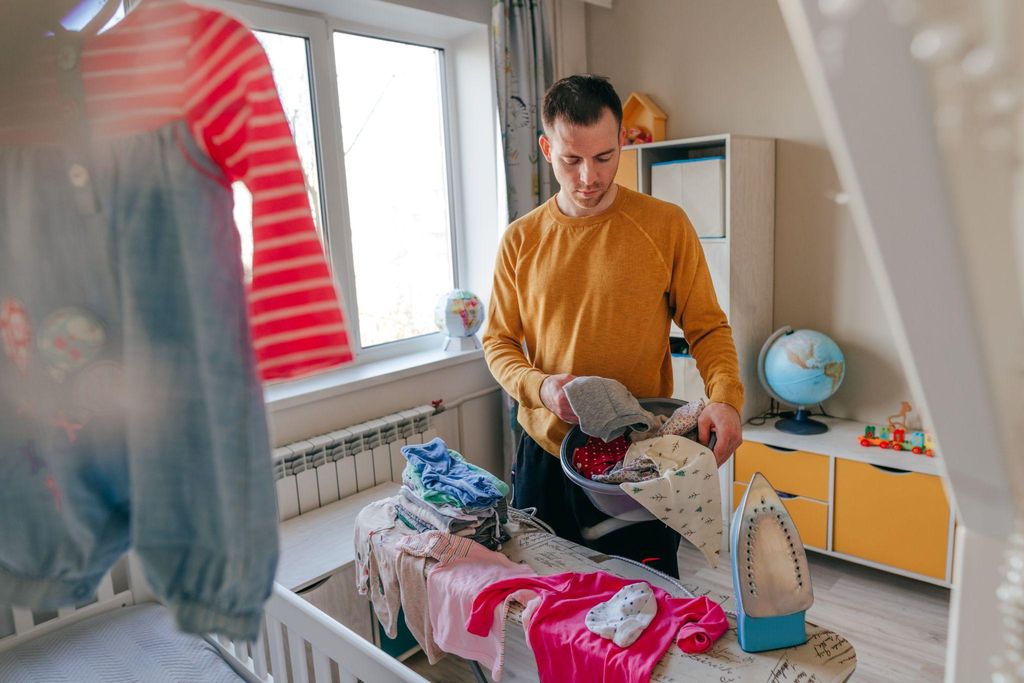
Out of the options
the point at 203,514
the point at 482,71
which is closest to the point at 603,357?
the point at 203,514

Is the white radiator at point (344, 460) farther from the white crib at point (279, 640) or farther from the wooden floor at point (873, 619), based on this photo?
the wooden floor at point (873, 619)

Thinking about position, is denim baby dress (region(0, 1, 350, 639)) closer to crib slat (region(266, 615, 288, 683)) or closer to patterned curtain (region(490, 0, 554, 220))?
crib slat (region(266, 615, 288, 683))

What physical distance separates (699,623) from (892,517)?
136 centimetres

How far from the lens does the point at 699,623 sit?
125cm

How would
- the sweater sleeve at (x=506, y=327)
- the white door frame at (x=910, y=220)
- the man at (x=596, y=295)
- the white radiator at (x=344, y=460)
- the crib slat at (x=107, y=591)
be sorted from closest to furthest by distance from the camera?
the white door frame at (x=910, y=220) → the man at (x=596, y=295) → the sweater sleeve at (x=506, y=327) → the crib slat at (x=107, y=591) → the white radiator at (x=344, y=460)

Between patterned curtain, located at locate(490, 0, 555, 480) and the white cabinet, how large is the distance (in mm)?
385

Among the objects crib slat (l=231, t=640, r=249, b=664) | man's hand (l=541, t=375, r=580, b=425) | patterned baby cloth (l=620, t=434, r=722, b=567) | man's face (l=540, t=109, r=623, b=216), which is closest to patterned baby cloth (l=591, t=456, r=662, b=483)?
patterned baby cloth (l=620, t=434, r=722, b=567)

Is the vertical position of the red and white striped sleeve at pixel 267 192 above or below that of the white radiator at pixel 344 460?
above

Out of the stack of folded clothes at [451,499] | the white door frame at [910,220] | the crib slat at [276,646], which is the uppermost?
the white door frame at [910,220]

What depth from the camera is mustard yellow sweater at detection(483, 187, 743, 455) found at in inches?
55.4

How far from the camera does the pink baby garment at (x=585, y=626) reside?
120cm

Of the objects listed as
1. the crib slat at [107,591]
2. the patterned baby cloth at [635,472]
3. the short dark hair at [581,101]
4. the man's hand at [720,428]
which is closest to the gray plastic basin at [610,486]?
the patterned baby cloth at [635,472]

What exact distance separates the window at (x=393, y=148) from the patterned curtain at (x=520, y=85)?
0.15 m

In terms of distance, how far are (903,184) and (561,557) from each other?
1381 millimetres
